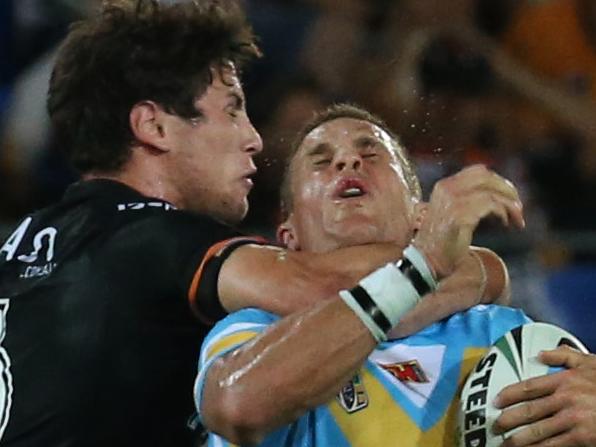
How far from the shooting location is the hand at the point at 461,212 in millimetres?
2611

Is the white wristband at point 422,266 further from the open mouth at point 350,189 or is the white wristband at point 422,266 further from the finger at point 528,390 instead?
the open mouth at point 350,189

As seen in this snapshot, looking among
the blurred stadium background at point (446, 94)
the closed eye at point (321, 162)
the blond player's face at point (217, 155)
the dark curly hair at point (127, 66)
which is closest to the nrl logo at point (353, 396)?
the closed eye at point (321, 162)

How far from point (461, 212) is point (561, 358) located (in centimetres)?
37

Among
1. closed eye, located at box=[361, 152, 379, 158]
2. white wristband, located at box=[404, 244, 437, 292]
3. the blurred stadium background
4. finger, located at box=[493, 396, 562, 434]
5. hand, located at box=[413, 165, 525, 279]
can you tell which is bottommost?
the blurred stadium background

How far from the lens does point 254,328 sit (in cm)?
280

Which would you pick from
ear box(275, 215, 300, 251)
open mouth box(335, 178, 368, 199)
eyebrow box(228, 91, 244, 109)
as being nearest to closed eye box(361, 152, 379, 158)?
open mouth box(335, 178, 368, 199)

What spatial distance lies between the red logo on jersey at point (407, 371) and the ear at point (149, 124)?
0.85 meters

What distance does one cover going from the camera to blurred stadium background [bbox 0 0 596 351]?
5176 mm

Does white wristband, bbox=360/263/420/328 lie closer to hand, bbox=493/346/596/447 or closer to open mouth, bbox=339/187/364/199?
hand, bbox=493/346/596/447

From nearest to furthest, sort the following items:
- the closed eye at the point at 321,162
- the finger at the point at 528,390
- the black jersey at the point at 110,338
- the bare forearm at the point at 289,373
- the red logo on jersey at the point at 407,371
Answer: the bare forearm at the point at 289,373 < the finger at the point at 528,390 < the red logo on jersey at the point at 407,371 < the black jersey at the point at 110,338 < the closed eye at the point at 321,162

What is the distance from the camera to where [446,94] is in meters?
5.55

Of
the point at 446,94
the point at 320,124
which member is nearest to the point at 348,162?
the point at 320,124

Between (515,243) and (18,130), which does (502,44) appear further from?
(18,130)

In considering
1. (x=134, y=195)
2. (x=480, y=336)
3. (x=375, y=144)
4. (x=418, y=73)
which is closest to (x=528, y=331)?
(x=480, y=336)
